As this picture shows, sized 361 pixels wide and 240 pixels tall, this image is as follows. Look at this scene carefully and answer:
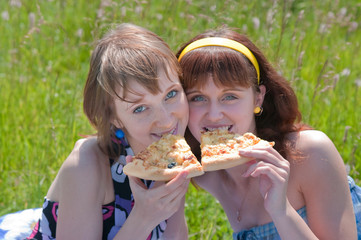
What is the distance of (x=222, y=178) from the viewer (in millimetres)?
3283

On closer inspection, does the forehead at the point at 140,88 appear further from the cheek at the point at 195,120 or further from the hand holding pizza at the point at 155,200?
the hand holding pizza at the point at 155,200

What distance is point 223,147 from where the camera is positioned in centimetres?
262

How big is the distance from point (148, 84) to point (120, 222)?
3.04 feet

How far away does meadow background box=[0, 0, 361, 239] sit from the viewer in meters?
3.82

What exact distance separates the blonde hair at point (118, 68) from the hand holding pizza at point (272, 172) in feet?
2.04

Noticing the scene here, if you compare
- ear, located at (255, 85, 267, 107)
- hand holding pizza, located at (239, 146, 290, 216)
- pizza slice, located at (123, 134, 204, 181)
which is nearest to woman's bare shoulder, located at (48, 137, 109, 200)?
pizza slice, located at (123, 134, 204, 181)

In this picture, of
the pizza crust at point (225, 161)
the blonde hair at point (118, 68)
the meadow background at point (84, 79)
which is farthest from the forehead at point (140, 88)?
the meadow background at point (84, 79)

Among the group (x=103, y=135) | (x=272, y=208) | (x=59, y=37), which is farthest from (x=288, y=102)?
(x=59, y=37)

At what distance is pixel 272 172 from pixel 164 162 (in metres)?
0.57

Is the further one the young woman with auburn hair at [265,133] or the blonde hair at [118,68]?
the young woman with auburn hair at [265,133]

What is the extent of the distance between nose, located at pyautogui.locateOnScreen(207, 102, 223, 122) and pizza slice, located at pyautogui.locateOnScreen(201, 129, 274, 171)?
77 millimetres

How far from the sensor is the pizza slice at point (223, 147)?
253 centimetres

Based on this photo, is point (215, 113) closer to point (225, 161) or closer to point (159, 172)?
point (225, 161)

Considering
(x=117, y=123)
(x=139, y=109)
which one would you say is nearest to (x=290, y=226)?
(x=139, y=109)
